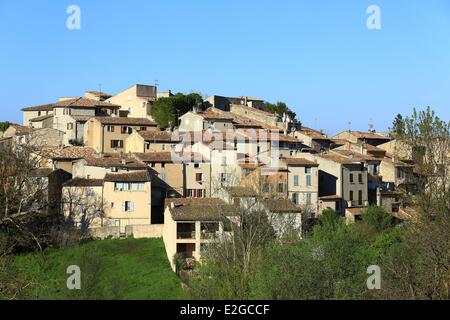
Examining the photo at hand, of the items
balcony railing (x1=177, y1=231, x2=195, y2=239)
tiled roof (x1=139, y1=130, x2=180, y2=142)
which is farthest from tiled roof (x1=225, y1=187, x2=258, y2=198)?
tiled roof (x1=139, y1=130, x2=180, y2=142)

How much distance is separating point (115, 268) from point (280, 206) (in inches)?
357

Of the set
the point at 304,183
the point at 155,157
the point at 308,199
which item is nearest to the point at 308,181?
the point at 304,183

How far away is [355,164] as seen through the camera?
4816cm

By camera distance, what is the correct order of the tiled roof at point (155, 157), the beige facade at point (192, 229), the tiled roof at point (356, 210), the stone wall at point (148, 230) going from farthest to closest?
the tiled roof at point (155, 157) < the tiled roof at point (356, 210) < the stone wall at point (148, 230) < the beige facade at point (192, 229)

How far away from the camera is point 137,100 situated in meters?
59.3

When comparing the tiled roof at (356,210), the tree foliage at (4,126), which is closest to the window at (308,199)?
the tiled roof at (356,210)

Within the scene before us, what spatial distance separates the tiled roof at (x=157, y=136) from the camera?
50.5 meters

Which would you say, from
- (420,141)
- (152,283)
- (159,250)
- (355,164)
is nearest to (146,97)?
(355,164)

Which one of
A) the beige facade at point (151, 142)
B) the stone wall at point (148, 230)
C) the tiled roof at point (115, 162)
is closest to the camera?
the stone wall at point (148, 230)

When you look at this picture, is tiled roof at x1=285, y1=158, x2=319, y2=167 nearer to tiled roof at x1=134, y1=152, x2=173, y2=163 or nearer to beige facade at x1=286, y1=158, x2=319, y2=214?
beige facade at x1=286, y1=158, x2=319, y2=214

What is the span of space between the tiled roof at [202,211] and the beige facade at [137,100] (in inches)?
747

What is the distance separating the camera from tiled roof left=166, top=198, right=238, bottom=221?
37.9 meters

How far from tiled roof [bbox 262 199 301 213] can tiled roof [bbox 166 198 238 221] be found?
6.18ft

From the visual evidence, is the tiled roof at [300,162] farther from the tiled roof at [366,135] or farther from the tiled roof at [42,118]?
the tiled roof at [42,118]
